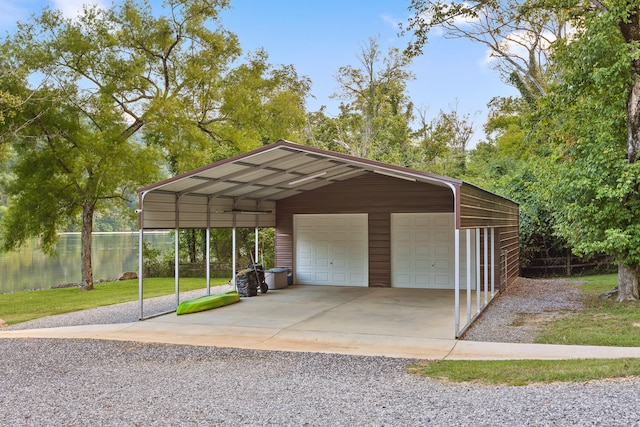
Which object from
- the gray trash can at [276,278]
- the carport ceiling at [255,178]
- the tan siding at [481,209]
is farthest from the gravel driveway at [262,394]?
the gray trash can at [276,278]

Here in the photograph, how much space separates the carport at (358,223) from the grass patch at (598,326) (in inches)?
78.4

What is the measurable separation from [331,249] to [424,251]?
2.42 meters

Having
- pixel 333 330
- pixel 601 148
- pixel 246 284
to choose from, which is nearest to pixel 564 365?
pixel 333 330

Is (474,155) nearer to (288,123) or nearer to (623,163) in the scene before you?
(288,123)

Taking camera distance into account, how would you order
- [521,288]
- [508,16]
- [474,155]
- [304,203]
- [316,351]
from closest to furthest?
[316,351], [521,288], [304,203], [508,16], [474,155]

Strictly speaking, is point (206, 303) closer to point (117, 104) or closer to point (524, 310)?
point (524, 310)

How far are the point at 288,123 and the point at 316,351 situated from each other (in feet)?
42.7

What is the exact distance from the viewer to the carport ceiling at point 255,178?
26.2 ft

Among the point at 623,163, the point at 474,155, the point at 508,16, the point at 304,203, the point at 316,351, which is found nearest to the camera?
the point at 316,351

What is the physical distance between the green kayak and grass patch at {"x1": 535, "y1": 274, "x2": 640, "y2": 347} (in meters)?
5.83

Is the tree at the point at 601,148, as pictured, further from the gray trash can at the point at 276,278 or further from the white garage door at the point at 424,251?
the gray trash can at the point at 276,278

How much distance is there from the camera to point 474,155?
3180 cm

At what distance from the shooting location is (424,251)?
42.3ft

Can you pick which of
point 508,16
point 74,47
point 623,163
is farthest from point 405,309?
point 74,47
